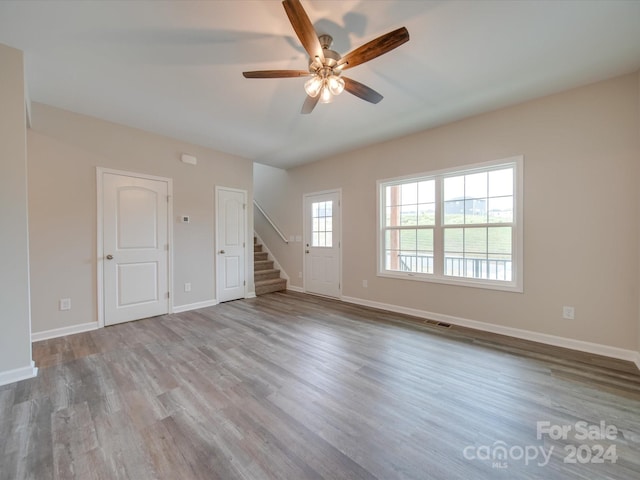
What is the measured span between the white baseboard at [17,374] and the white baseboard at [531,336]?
4059 millimetres

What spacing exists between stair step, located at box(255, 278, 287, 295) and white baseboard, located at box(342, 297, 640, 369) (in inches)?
96.5

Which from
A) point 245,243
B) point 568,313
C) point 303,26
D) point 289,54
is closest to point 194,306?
point 245,243

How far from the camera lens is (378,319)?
3.76 m

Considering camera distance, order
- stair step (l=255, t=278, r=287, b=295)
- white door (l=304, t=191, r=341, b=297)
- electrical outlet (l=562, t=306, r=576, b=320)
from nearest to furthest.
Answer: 1. electrical outlet (l=562, t=306, r=576, b=320)
2. white door (l=304, t=191, r=341, b=297)
3. stair step (l=255, t=278, r=287, b=295)

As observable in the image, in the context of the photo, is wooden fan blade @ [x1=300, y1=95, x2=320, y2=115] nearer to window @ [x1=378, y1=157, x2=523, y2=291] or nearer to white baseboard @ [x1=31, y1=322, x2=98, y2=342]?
window @ [x1=378, y1=157, x2=523, y2=291]

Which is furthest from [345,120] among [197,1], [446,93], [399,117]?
[197,1]

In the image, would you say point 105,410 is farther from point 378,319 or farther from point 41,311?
point 378,319

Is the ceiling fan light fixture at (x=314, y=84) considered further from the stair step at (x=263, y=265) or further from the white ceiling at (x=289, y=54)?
the stair step at (x=263, y=265)

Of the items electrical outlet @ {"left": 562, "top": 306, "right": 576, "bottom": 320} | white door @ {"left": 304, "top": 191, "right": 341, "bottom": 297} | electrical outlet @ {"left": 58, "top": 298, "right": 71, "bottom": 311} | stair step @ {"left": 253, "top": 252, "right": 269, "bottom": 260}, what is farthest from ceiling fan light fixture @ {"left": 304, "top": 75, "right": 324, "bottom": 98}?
stair step @ {"left": 253, "top": 252, "right": 269, "bottom": 260}

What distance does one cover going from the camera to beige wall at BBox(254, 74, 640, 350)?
2.52m

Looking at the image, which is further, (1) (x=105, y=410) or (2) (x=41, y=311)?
(2) (x=41, y=311)

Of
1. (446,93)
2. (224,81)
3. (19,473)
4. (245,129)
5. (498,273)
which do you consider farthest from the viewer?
(245,129)

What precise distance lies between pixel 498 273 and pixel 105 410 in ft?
13.3

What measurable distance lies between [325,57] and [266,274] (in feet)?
15.1
